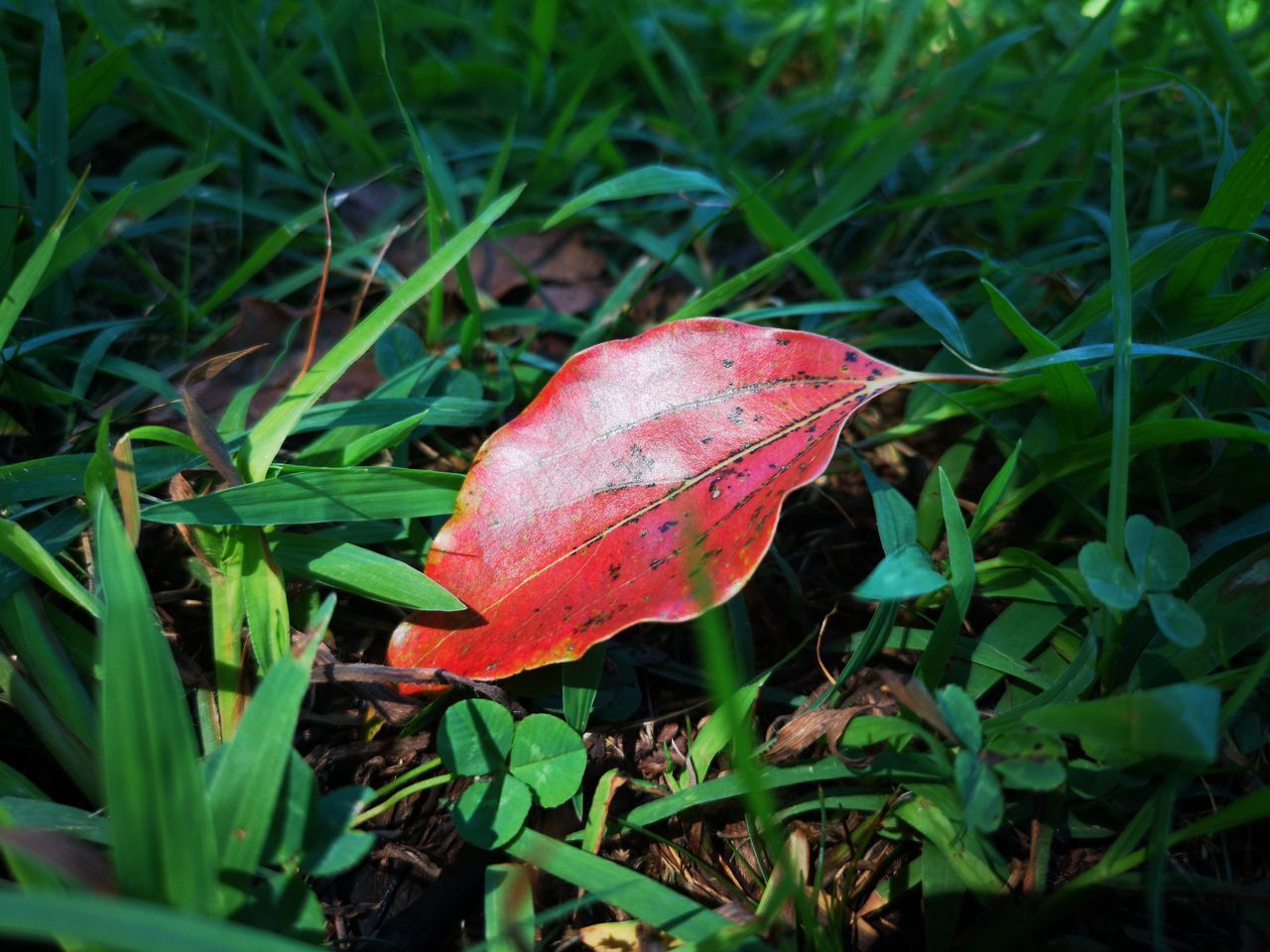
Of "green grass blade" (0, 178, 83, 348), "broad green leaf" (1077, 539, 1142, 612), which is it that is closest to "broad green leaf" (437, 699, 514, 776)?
"broad green leaf" (1077, 539, 1142, 612)

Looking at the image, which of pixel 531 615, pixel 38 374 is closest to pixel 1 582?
pixel 38 374

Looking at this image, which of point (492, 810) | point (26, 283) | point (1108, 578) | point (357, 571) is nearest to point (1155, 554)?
point (1108, 578)

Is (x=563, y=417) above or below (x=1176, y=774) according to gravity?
above

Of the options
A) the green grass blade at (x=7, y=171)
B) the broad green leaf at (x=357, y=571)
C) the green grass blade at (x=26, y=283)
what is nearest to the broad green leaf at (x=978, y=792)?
the broad green leaf at (x=357, y=571)

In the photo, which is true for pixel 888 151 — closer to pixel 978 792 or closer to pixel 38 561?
pixel 978 792

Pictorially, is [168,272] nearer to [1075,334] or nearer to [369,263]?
[369,263]
